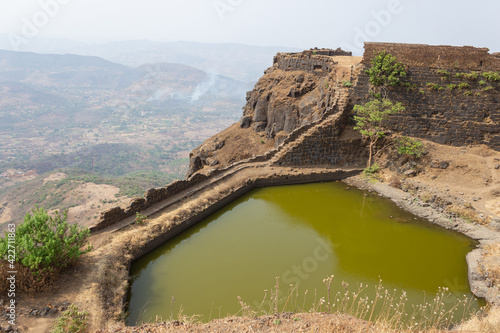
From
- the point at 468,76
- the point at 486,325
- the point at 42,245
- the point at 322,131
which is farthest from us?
the point at 322,131

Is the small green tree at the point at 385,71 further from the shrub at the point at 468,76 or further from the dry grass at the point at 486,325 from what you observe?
the dry grass at the point at 486,325

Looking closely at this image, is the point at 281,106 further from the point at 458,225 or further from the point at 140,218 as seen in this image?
the point at 140,218

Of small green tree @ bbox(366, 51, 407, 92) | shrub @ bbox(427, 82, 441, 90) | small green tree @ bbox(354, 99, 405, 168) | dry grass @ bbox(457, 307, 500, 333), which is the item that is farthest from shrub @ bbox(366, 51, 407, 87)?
dry grass @ bbox(457, 307, 500, 333)

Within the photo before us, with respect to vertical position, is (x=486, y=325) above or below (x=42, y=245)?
above

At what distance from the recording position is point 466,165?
14.9 meters

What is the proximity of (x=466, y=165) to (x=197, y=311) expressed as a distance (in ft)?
46.1

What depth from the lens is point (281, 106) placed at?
21.2 m

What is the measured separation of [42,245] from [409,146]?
52.4 ft

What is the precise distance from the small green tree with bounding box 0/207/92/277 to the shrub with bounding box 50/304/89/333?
159 cm

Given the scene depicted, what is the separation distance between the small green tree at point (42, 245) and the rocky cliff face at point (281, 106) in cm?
1267

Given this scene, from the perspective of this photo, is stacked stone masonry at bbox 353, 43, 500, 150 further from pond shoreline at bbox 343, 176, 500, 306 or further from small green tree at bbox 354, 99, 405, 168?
pond shoreline at bbox 343, 176, 500, 306

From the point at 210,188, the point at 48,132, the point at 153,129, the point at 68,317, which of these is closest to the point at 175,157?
the point at 153,129

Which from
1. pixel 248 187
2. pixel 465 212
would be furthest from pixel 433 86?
pixel 248 187

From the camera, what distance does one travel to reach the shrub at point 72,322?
6.52 m
